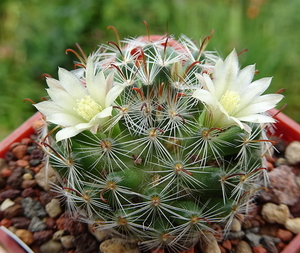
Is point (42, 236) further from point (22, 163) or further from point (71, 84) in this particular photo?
point (71, 84)

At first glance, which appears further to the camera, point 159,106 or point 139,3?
point 139,3

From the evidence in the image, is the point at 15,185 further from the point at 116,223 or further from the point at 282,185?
the point at 282,185

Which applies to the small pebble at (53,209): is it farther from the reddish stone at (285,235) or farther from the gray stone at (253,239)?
the reddish stone at (285,235)

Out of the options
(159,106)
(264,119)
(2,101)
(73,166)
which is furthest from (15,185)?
(2,101)

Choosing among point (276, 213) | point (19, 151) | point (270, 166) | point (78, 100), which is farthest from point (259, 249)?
point (19, 151)

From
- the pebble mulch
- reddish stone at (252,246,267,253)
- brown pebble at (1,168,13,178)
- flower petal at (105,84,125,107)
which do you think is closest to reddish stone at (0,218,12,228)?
the pebble mulch

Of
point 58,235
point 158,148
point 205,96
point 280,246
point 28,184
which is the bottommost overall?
point 280,246

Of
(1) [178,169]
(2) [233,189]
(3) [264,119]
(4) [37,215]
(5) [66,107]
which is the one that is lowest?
(4) [37,215]
